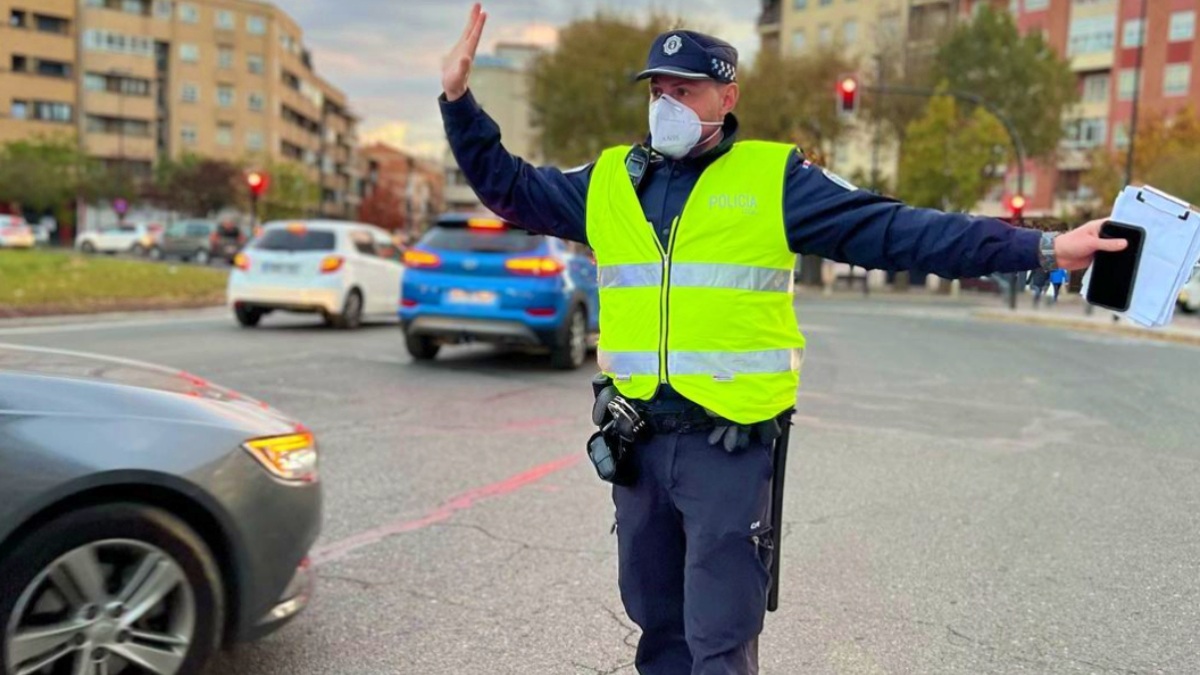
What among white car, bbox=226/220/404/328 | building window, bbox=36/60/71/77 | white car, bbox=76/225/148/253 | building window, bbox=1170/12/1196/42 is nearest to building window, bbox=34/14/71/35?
building window, bbox=36/60/71/77

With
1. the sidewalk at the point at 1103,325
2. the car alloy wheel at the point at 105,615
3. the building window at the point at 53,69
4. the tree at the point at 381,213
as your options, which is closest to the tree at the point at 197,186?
the building window at the point at 53,69

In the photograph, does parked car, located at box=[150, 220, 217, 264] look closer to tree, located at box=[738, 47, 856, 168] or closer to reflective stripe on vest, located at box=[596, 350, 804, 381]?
tree, located at box=[738, 47, 856, 168]

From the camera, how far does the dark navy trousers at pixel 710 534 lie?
248cm

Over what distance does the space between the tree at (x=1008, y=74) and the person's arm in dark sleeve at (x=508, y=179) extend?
48.3 metres

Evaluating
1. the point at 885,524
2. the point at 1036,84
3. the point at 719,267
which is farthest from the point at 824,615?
the point at 1036,84

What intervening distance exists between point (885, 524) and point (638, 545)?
2960 millimetres

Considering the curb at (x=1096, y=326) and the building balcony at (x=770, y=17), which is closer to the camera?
the curb at (x=1096, y=326)

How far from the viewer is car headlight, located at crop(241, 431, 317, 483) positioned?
3.37m

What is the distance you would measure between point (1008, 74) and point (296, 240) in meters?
41.6

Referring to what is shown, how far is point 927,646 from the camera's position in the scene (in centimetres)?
371

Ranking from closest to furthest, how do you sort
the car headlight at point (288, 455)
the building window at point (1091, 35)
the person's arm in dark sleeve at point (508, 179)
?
the person's arm in dark sleeve at point (508, 179) < the car headlight at point (288, 455) < the building window at point (1091, 35)

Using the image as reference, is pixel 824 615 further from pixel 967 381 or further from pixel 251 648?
pixel 967 381

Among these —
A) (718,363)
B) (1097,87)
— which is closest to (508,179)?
(718,363)

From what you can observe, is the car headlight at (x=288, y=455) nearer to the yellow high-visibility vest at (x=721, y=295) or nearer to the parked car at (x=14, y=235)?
the yellow high-visibility vest at (x=721, y=295)
